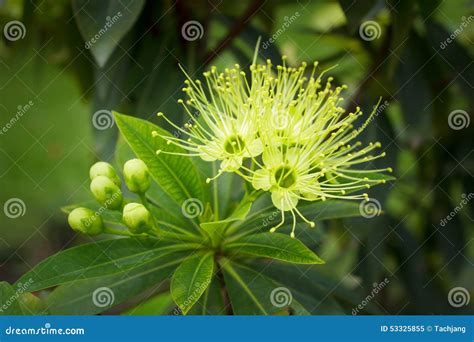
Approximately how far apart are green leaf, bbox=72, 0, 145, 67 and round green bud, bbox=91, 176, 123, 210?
10.2 inches

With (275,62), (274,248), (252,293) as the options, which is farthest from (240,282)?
(275,62)

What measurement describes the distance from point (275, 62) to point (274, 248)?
1.82 ft

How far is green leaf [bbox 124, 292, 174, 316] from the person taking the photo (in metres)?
1.53

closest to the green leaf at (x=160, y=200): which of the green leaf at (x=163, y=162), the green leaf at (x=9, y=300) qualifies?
the green leaf at (x=163, y=162)

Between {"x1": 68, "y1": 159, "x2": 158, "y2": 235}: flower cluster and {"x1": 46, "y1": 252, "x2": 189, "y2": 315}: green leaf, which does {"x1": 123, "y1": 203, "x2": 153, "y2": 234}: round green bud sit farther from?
{"x1": 46, "y1": 252, "x2": 189, "y2": 315}: green leaf

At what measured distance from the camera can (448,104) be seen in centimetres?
182

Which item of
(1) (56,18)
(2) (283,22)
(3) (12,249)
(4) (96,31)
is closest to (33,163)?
(3) (12,249)

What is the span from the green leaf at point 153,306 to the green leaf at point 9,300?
0.83ft

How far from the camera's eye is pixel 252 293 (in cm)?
139

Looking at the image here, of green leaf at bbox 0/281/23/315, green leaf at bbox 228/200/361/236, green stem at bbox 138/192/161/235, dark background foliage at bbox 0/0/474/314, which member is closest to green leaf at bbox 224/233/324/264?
green leaf at bbox 228/200/361/236

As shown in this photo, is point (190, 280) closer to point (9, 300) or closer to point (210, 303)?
point (210, 303)

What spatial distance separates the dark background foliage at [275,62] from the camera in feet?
5.41

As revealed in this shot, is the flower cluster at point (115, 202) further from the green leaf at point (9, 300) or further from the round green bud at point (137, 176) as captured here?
the green leaf at point (9, 300)

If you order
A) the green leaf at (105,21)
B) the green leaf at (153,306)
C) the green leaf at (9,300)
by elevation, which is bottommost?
the green leaf at (9,300)
